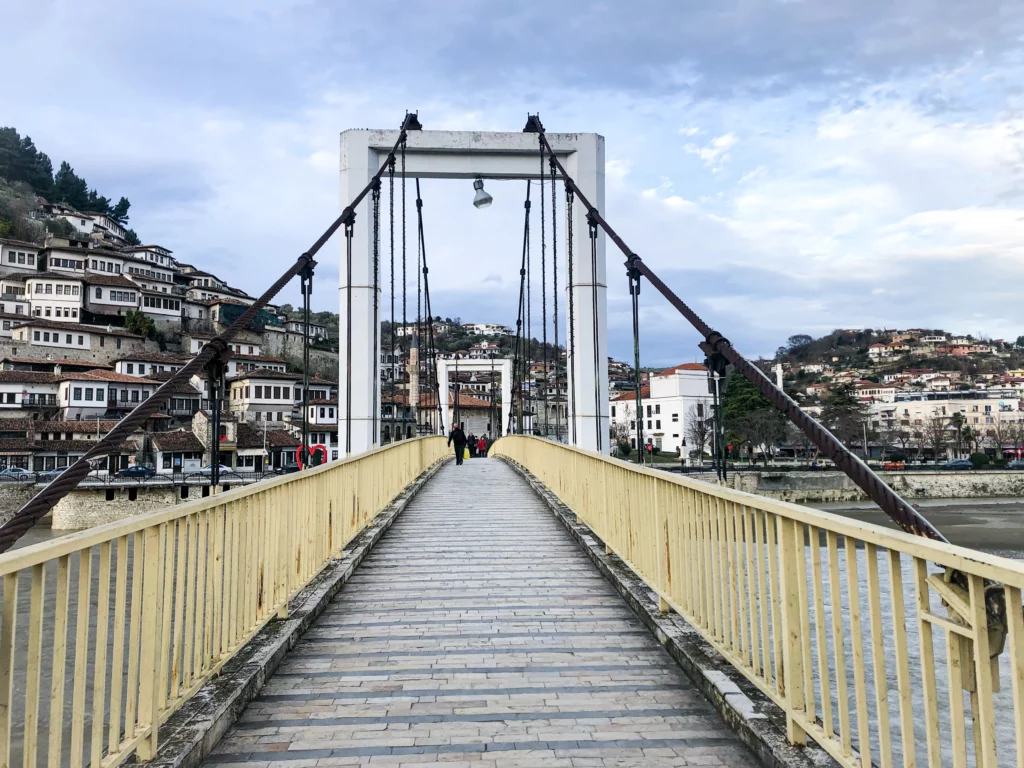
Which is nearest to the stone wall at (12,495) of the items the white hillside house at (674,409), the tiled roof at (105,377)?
the tiled roof at (105,377)

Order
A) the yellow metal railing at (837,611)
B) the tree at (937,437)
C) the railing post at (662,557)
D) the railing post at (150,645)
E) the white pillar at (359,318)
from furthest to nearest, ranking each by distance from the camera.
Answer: the tree at (937,437), the white pillar at (359,318), the railing post at (662,557), the railing post at (150,645), the yellow metal railing at (837,611)

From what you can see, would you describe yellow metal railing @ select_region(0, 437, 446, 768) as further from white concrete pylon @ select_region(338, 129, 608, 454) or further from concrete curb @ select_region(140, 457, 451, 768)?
white concrete pylon @ select_region(338, 129, 608, 454)

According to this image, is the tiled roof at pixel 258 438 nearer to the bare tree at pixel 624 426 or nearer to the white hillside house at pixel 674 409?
the white hillside house at pixel 674 409

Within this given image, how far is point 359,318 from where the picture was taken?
11.0 metres

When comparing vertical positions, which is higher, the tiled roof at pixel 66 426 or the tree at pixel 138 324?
the tree at pixel 138 324

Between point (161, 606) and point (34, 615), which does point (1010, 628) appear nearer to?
point (34, 615)

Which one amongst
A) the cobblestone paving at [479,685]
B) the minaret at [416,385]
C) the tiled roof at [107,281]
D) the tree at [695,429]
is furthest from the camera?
the tiled roof at [107,281]

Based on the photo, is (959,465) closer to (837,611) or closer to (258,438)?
(258,438)

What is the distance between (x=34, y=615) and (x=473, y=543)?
5.24m

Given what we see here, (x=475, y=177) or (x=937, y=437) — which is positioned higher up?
(x=475, y=177)

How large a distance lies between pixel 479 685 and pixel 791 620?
1553 mm

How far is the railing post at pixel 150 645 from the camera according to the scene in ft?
7.59

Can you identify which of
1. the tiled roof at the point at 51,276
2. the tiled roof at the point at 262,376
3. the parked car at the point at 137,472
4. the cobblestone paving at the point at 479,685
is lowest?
the parked car at the point at 137,472

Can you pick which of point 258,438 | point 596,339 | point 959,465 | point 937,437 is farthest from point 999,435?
point 596,339
